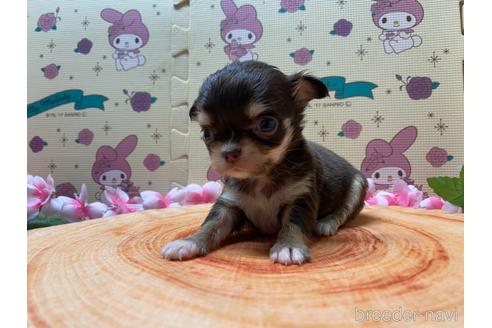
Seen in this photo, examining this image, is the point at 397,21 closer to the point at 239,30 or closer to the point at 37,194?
the point at 239,30

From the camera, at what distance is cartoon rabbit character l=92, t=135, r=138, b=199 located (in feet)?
11.8

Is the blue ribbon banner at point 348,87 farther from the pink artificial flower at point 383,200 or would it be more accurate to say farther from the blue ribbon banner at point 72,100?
the blue ribbon banner at point 72,100

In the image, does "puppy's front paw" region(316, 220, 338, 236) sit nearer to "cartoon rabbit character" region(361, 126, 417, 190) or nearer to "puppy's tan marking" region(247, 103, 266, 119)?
"puppy's tan marking" region(247, 103, 266, 119)

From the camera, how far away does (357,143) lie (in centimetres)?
327

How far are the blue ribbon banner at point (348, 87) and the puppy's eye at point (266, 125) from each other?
73.7 inches

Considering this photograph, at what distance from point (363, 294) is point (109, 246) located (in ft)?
3.28

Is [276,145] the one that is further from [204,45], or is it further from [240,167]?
[204,45]

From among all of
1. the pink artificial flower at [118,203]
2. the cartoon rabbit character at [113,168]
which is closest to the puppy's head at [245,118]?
the pink artificial flower at [118,203]

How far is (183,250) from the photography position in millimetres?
1415

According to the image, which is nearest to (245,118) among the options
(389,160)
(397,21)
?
(389,160)

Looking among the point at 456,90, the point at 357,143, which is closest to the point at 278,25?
the point at 357,143

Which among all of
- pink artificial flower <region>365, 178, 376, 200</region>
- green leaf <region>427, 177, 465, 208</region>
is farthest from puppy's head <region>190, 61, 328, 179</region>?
pink artificial flower <region>365, 178, 376, 200</region>

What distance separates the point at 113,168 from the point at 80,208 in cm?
52

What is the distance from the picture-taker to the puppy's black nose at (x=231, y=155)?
1432 millimetres
